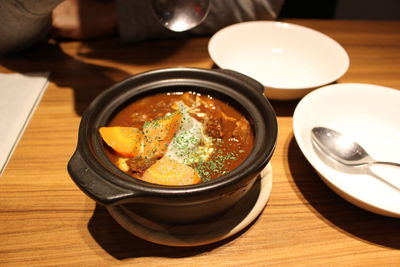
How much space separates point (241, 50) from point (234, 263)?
1.26m

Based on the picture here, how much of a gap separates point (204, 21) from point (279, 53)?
0.53 meters

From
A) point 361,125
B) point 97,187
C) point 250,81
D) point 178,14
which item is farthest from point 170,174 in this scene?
point 361,125

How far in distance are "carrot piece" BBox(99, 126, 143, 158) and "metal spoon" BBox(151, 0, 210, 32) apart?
0.60m

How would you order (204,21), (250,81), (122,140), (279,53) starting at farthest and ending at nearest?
(204,21) < (279,53) < (250,81) < (122,140)

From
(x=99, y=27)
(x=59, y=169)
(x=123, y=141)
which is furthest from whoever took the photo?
(x=99, y=27)

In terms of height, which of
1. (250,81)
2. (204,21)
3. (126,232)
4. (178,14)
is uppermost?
(178,14)

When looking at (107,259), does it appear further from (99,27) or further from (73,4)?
(73,4)

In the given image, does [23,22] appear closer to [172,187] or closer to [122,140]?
[122,140]

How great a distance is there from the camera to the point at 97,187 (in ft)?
2.68

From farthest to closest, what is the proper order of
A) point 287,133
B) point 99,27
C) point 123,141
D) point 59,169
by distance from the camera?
point 99,27, point 287,133, point 59,169, point 123,141

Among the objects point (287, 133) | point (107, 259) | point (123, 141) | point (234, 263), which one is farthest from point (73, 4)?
point (234, 263)

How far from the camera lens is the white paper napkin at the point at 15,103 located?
1345 millimetres

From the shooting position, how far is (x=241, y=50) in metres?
1.88

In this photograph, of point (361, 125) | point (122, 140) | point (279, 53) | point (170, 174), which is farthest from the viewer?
point (279, 53)
